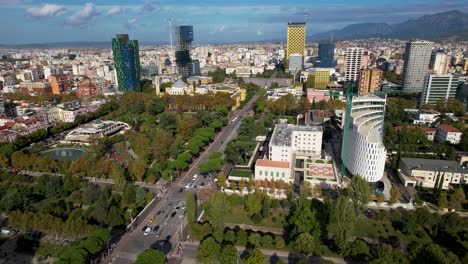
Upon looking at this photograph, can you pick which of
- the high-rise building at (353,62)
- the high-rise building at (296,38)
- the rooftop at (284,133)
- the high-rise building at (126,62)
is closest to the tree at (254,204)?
the rooftop at (284,133)

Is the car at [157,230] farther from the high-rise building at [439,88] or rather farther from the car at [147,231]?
the high-rise building at [439,88]

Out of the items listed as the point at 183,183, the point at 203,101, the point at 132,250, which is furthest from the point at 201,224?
the point at 203,101

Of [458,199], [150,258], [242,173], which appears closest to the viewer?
[150,258]

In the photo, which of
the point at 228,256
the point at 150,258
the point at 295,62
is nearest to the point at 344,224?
the point at 228,256

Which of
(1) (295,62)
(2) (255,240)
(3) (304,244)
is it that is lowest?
(2) (255,240)

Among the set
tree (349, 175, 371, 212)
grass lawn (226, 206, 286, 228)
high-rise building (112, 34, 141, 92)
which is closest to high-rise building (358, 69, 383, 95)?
tree (349, 175, 371, 212)

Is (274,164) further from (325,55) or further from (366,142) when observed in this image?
(325,55)

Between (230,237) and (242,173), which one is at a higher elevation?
(230,237)
